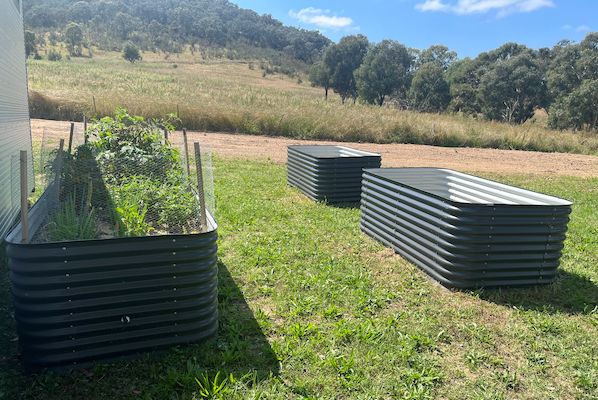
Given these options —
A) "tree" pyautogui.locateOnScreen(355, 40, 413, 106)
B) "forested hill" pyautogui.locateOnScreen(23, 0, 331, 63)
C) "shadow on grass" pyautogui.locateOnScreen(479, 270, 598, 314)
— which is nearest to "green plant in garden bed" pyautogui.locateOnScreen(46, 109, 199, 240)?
"shadow on grass" pyautogui.locateOnScreen(479, 270, 598, 314)

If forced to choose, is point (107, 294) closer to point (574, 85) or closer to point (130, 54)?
point (574, 85)

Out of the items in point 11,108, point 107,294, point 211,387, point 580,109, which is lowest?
point 211,387

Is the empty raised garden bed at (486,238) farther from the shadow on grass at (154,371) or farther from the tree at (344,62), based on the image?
the tree at (344,62)

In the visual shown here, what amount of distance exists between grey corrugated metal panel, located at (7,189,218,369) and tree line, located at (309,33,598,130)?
123 ft

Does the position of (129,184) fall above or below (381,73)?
below

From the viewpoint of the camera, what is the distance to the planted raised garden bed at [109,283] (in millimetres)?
2744

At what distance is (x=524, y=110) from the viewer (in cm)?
4272

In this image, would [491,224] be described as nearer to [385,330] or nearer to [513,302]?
[513,302]

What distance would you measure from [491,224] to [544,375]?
1497 millimetres

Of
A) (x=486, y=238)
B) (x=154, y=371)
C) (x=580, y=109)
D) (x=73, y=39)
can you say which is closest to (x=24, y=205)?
(x=154, y=371)

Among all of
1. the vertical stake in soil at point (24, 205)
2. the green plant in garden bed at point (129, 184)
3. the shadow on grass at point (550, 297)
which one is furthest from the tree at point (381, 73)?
the vertical stake in soil at point (24, 205)

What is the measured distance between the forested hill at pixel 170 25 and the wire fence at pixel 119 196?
75753 millimetres

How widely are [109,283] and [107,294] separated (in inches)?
2.9

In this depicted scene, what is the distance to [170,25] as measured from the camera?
9688 centimetres
